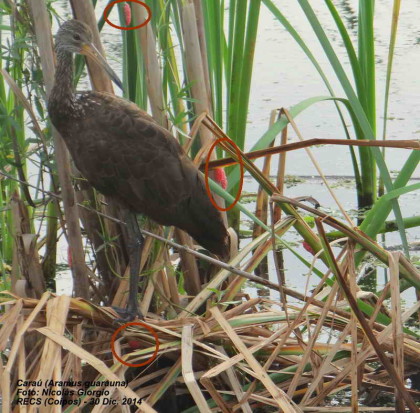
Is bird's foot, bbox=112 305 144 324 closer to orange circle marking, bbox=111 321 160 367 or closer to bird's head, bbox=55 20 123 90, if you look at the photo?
orange circle marking, bbox=111 321 160 367

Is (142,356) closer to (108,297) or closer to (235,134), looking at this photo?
(108,297)

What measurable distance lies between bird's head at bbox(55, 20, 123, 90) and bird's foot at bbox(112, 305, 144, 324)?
710 mm

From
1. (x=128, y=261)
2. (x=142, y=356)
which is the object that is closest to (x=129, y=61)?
(x=128, y=261)

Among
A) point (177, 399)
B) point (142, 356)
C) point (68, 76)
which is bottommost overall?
point (177, 399)

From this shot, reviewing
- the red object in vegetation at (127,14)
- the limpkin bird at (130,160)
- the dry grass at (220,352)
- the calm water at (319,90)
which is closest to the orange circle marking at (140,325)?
the dry grass at (220,352)

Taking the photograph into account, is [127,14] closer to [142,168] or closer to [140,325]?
[142,168]

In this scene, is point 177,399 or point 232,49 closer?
point 177,399

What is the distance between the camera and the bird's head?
286 centimetres

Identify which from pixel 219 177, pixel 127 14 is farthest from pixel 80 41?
pixel 219 177

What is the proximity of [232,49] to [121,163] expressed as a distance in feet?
3.49

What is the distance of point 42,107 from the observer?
3.04 metres

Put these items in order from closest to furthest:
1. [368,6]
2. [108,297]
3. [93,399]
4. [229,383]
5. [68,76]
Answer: [93,399], [229,383], [68,76], [108,297], [368,6]

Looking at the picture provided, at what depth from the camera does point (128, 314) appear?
2850mm

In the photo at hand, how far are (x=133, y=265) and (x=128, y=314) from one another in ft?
0.55
